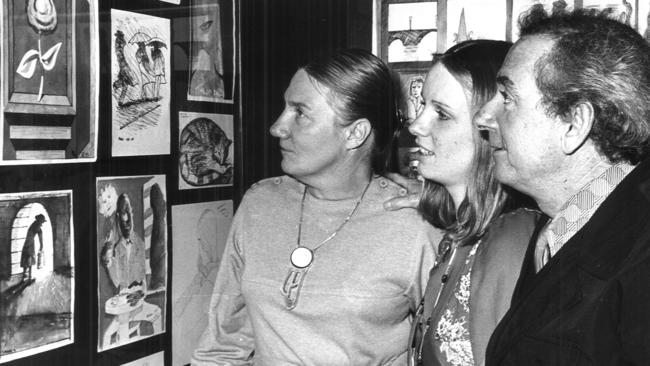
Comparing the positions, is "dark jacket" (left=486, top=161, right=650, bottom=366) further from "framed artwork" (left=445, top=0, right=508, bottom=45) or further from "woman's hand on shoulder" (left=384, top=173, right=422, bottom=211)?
"framed artwork" (left=445, top=0, right=508, bottom=45)

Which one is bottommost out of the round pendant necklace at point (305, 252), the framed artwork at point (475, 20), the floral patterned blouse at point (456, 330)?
the floral patterned blouse at point (456, 330)

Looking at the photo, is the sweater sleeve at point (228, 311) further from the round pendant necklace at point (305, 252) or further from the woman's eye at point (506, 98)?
the woman's eye at point (506, 98)

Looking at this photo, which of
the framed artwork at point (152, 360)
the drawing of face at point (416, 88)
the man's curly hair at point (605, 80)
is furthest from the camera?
the drawing of face at point (416, 88)

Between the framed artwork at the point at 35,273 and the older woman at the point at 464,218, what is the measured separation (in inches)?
24.5

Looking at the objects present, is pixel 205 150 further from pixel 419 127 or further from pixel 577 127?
pixel 577 127

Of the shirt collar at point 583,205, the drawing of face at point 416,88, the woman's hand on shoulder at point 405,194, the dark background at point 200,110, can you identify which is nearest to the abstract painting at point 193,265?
the dark background at point 200,110

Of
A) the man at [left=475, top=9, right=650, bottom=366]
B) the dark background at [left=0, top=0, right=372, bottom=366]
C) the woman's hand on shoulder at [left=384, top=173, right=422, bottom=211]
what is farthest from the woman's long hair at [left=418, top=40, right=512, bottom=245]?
the dark background at [left=0, top=0, right=372, bottom=366]

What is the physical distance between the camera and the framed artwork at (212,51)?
5.54ft

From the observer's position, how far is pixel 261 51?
6.23 feet

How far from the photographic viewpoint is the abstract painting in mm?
1680

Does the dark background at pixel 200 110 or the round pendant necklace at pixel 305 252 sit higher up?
the dark background at pixel 200 110

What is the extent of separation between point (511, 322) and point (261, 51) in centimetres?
99

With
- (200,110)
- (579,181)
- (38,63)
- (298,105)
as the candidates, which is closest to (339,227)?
(298,105)

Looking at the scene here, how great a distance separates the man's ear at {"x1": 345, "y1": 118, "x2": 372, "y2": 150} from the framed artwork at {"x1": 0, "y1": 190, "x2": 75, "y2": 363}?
64cm
